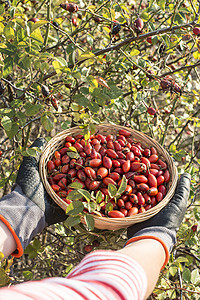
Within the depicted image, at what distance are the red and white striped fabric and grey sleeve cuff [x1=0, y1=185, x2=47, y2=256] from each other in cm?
50

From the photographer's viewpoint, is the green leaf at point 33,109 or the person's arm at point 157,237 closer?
the person's arm at point 157,237

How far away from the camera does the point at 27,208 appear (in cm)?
125

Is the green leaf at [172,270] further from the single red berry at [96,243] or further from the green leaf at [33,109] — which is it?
the green leaf at [33,109]

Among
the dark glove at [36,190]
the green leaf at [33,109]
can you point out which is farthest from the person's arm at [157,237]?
the green leaf at [33,109]

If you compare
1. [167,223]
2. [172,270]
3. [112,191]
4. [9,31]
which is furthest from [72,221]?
[9,31]

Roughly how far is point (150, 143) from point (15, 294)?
1225mm

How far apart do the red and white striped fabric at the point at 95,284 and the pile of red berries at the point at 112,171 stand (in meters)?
0.53

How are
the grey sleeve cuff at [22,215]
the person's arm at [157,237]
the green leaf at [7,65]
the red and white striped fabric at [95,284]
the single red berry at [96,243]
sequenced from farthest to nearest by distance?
1. the single red berry at [96,243]
2. the grey sleeve cuff at [22,215]
3. the green leaf at [7,65]
4. the person's arm at [157,237]
5. the red and white striped fabric at [95,284]

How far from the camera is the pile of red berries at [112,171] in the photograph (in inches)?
54.5

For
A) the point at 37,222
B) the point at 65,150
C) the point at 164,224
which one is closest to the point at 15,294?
the point at 37,222

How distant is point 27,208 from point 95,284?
2.19 feet

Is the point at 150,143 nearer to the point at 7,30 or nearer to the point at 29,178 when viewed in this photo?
the point at 29,178

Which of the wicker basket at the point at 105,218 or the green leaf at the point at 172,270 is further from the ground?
the wicker basket at the point at 105,218

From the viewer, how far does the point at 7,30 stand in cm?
101
